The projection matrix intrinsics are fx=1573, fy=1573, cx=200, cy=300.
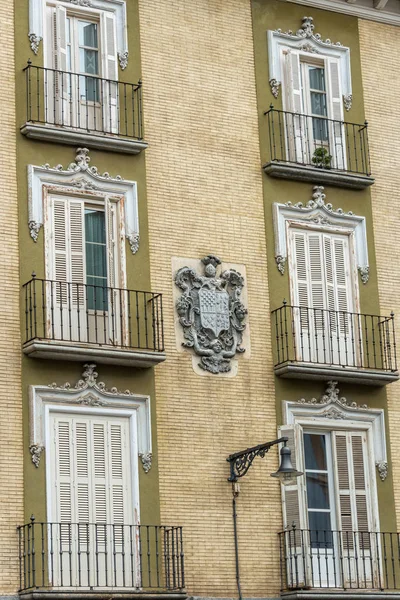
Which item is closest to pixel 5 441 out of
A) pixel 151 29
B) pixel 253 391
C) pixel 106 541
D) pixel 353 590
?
pixel 106 541

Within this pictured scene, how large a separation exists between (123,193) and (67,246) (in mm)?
1541

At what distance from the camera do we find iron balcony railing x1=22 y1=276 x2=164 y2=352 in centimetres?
2477

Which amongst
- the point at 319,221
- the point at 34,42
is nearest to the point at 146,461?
the point at 319,221

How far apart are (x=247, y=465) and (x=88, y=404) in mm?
2970

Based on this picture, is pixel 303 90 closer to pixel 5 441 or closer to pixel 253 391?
pixel 253 391

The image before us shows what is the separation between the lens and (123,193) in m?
26.5

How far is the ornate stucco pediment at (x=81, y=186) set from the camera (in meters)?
25.4

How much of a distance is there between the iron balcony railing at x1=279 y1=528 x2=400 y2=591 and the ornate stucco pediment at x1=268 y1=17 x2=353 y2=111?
26.5 ft

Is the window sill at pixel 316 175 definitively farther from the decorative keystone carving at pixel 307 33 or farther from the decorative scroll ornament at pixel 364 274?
the decorative keystone carving at pixel 307 33

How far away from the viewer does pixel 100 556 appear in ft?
79.7

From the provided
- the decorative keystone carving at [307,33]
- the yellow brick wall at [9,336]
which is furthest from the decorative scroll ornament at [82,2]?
the decorative keystone carving at [307,33]

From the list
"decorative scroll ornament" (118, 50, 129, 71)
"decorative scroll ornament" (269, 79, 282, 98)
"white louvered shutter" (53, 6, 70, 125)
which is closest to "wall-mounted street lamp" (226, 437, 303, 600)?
"white louvered shutter" (53, 6, 70, 125)

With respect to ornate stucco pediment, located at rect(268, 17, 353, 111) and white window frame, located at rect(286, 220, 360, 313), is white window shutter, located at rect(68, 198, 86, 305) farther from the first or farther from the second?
ornate stucco pediment, located at rect(268, 17, 353, 111)

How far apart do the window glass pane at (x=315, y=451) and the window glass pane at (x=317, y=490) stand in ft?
0.48
